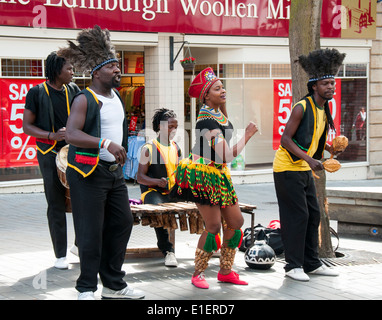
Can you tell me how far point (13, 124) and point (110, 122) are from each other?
7.93 m

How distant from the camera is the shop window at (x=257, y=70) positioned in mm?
15523

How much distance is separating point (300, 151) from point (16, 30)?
7794mm

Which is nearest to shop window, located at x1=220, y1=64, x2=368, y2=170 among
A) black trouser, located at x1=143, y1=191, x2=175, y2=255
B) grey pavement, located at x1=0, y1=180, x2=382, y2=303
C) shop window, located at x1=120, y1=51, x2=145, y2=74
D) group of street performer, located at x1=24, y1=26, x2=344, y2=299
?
shop window, located at x1=120, y1=51, x2=145, y2=74

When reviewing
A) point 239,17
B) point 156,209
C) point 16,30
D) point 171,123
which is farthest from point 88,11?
point 156,209

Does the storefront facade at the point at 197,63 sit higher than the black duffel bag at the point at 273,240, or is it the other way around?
the storefront facade at the point at 197,63

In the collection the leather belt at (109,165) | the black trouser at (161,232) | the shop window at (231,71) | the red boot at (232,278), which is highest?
the shop window at (231,71)

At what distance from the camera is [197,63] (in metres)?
15.8

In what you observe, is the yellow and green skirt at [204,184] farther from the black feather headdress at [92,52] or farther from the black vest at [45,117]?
the black vest at [45,117]

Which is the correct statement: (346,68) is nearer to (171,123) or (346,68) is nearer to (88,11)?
(88,11)

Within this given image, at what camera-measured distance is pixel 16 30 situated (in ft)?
41.3

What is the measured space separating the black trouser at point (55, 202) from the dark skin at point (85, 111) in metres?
1.60

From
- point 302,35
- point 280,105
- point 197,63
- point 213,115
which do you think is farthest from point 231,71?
point 213,115

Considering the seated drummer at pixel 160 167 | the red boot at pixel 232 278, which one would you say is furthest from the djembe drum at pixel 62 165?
the red boot at pixel 232 278

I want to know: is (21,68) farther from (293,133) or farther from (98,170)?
(98,170)
